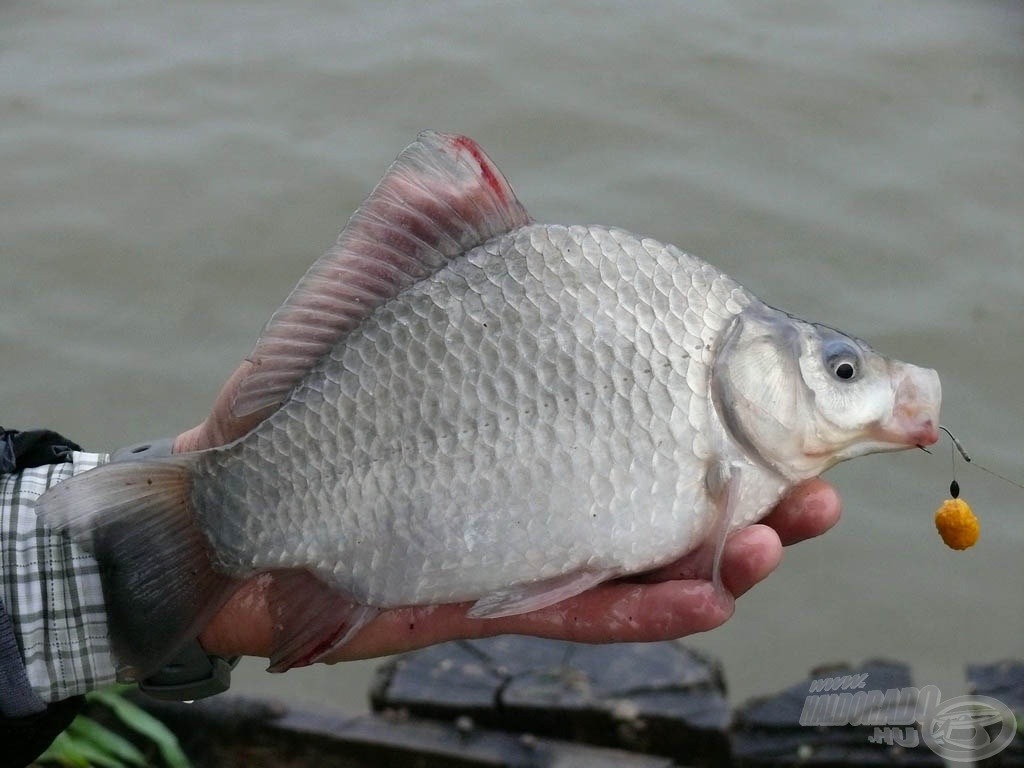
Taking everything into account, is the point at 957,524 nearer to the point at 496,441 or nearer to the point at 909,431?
the point at 909,431

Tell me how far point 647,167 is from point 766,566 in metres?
4.78

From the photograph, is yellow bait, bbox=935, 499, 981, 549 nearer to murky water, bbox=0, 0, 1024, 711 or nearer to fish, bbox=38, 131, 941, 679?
fish, bbox=38, 131, 941, 679

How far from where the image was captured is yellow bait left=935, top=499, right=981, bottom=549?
209cm

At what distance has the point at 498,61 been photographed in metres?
7.31

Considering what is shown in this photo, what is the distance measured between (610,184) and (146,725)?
149 inches

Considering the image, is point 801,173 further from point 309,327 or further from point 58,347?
point 309,327

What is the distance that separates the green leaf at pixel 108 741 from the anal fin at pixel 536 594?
6.14ft

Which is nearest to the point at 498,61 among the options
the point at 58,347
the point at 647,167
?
the point at 647,167

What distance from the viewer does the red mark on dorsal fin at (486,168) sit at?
192cm

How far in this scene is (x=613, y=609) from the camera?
2023 mm
